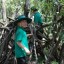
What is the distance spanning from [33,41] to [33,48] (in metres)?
0.28

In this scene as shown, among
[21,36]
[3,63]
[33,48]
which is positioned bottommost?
[3,63]

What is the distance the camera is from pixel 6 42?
7230mm

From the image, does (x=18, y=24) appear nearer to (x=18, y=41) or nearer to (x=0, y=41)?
(x=18, y=41)

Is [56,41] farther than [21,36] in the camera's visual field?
Yes

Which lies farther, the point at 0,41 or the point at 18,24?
the point at 0,41

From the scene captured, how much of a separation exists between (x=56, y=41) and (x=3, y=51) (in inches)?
71.6

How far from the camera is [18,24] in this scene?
5.03 m

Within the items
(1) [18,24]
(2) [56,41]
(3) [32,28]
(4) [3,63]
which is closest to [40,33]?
(3) [32,28]

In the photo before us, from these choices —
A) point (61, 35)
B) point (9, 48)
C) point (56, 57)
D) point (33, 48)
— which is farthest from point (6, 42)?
point (61, 35)

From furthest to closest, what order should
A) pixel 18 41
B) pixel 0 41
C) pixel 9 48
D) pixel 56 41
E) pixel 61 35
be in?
pixel 0 41, pixel 9 48, pixel 56 41, pixel 61 35, pixel 18 41

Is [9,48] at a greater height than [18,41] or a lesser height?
lesser

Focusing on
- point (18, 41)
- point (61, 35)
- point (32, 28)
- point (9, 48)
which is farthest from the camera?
point (9, 48)

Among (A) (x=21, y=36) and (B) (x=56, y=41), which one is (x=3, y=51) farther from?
(A) (x=21, y=36)

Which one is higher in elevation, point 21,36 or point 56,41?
point 21,36
